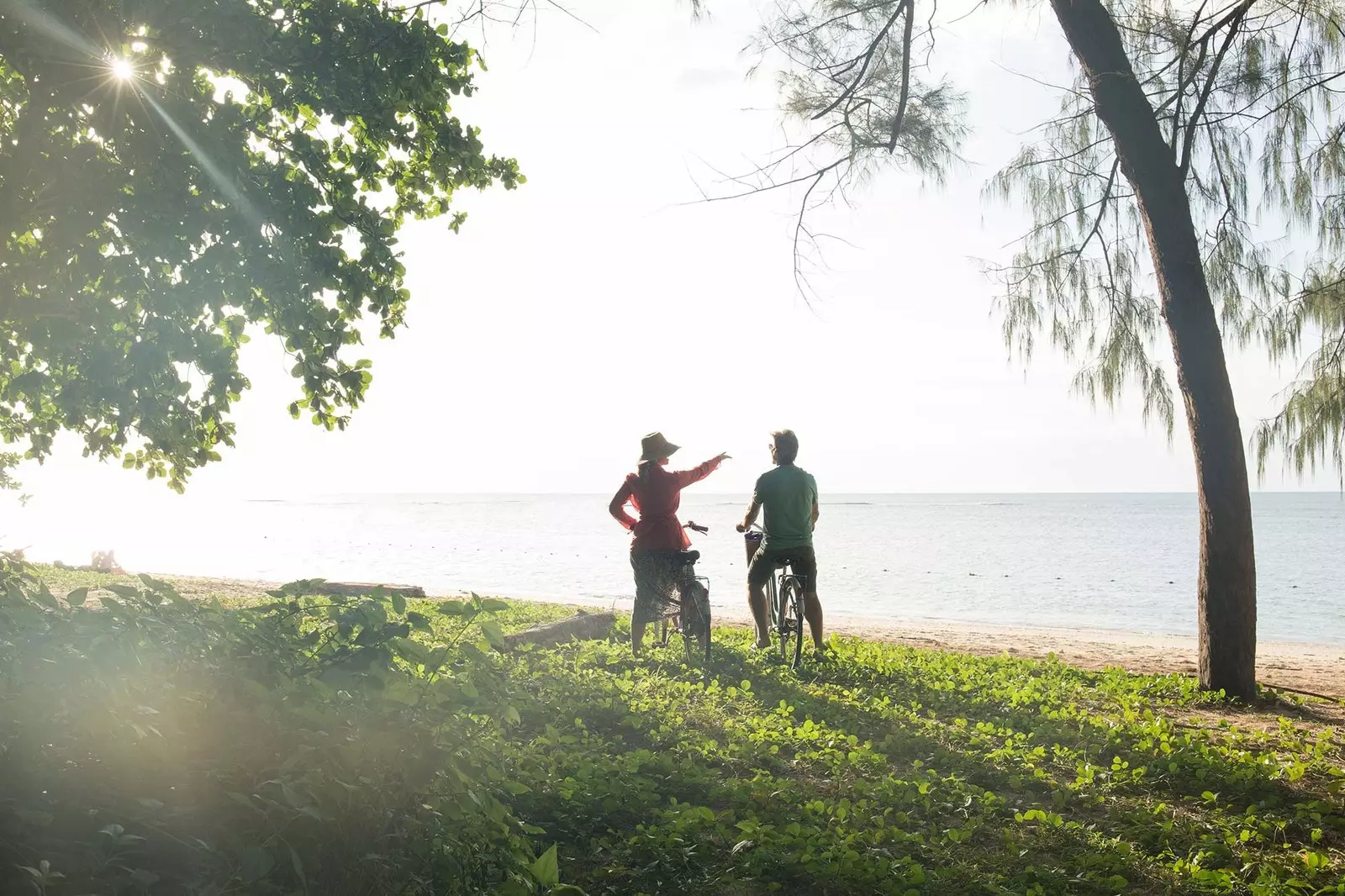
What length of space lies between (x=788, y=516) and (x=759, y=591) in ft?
2.91

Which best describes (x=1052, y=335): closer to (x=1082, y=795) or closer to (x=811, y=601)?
(x=811, y=601)

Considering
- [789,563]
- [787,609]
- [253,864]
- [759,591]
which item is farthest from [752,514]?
[253,864]

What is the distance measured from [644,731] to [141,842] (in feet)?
13.9

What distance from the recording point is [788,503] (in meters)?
8.39

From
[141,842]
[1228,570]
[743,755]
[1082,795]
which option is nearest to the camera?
[141,842]

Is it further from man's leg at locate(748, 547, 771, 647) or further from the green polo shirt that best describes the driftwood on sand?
the green polo shirt

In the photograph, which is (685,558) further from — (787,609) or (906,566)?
(906,566)

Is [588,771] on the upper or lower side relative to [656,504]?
lower

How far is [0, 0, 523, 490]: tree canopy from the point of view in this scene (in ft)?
16.1

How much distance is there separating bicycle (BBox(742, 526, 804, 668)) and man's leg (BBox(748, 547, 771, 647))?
0.38 feet

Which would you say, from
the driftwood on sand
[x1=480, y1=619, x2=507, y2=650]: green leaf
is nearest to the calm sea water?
the driftwood on sand

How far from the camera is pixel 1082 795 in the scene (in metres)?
4.98

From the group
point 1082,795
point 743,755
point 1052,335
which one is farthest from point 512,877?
point 1052,335

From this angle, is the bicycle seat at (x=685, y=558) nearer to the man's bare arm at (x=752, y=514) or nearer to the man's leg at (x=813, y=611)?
the man's bare arm at (x=752, y=514)
